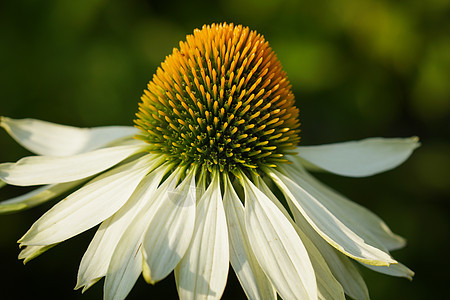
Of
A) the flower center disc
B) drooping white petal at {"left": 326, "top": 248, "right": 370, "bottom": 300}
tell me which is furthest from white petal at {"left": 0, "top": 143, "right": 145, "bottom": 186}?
drooping white petal at {"left": 326, "top": 248, "right": 370, "bottom": 300}

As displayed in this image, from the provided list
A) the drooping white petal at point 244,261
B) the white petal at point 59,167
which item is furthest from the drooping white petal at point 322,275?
the white petal at point 59,167

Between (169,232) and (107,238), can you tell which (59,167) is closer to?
(107,238)

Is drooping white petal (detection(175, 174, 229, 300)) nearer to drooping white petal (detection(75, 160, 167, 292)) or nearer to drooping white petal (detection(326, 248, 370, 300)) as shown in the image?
drooping white petal (detection(75, 160, 167, 292))

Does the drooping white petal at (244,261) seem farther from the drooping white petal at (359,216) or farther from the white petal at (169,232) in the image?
the drooping white petal at (359,216)

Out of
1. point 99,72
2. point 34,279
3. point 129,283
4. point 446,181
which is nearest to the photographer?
point 129,283

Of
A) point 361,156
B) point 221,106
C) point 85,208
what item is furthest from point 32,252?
point 361,156

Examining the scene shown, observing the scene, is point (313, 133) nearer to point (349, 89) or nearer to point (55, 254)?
point (349, 89)

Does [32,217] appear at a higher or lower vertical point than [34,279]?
higher

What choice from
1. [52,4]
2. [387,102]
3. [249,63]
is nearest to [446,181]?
[387,102]
